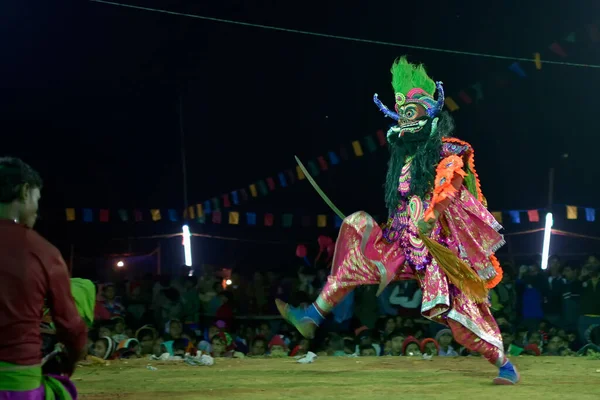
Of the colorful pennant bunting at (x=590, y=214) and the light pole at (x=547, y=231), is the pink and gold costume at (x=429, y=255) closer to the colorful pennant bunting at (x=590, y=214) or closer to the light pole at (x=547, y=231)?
the colorful pennant bunting at (x=590, y=214)

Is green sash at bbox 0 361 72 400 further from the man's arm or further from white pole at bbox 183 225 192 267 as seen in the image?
white pole at bbox 183 225 192 267

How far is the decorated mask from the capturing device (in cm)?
614

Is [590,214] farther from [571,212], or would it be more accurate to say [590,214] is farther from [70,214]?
[70,214]

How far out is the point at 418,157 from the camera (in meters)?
6.08

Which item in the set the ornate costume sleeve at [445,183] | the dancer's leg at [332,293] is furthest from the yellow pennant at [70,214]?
the ornate costume sleeve at [445,183]

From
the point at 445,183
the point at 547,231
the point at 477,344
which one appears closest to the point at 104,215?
the point at 547,231

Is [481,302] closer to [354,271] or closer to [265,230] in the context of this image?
[354,271]

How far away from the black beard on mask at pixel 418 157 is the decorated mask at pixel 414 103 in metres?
0.01

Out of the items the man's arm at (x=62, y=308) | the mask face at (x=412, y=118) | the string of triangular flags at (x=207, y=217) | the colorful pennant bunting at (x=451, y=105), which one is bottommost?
the man's arm at (x=62, y=308)

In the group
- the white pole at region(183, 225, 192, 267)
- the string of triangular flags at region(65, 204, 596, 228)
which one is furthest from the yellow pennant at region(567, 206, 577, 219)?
the white pole at region(183, 225, 192, 267)

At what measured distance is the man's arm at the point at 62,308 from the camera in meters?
2.93

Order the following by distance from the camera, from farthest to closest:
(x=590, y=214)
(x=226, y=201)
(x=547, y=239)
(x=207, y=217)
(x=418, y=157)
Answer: (x=207, y=217) → (x=226, y=201) → (x=547, y=239) → (x=590, y=214) → (x=418, y=157)

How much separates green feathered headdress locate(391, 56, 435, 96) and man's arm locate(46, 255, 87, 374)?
389 cm

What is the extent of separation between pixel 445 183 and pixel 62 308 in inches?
133
